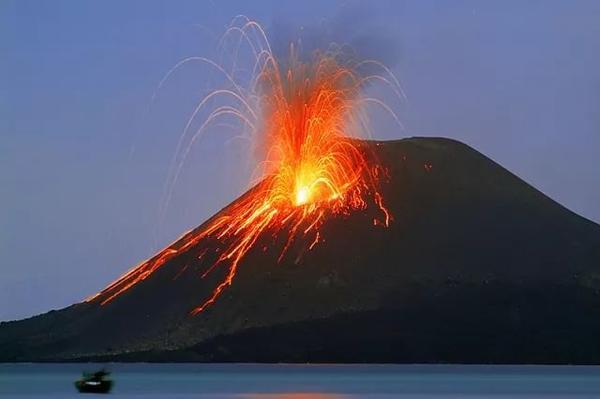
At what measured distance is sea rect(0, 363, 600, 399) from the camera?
12231 cm

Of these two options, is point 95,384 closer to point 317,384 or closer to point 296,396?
point 296,396

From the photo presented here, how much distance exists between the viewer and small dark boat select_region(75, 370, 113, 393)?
121 metres

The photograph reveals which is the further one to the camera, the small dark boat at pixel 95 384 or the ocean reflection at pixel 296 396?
the small dark boat at pixel 95 384

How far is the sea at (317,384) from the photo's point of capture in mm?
122312

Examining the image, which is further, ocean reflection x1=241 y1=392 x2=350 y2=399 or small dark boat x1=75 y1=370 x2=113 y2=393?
small dark boat x1=75 y1=370 x2=113 y2=393

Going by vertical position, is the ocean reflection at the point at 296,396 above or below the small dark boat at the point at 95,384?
below

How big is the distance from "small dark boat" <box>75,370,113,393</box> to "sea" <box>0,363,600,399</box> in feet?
3.83

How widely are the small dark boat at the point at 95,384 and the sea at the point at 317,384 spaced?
117cm

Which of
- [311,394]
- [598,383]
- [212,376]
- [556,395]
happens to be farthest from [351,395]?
[212,376]

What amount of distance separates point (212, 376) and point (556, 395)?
63.5m

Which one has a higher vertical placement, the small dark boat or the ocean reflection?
the small dark boat

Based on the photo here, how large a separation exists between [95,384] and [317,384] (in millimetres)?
32309

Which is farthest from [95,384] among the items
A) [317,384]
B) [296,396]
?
[317,384]

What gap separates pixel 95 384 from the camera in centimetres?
12256
